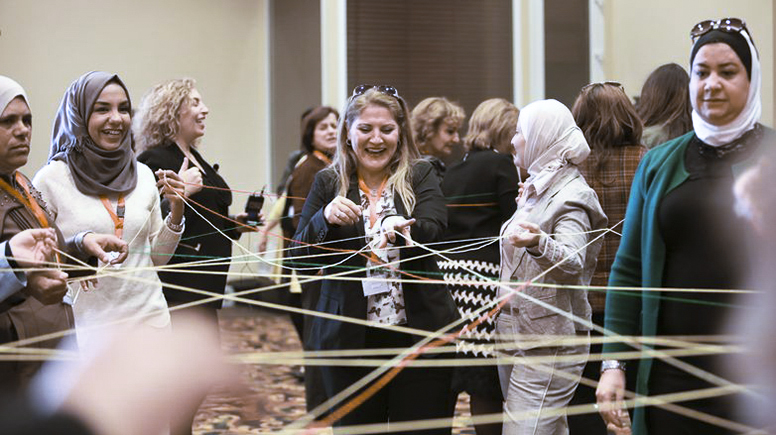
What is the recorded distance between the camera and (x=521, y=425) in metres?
3.32

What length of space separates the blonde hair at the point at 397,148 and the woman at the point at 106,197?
0.70m

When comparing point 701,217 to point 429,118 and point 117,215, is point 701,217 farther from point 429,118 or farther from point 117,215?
point 429,118

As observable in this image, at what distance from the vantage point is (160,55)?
970 centimetres

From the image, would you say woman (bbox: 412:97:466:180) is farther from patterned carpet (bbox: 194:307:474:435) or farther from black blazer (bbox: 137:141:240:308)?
patterned carpet (bbox: 194:307:474:435)

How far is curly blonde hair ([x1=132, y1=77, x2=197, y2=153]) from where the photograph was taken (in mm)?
4496

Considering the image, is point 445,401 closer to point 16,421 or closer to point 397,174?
point 397,174

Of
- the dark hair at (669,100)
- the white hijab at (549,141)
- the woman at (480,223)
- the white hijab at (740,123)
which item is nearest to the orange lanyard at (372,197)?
the white hijab at (549,141)

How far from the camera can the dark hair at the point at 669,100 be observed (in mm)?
4445

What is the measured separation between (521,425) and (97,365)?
1.33 metres

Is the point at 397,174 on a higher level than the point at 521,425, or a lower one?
higher

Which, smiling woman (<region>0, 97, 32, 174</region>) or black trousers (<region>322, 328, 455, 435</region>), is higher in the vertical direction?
smiling woman (<region>0, 97, 32, 174</region>)

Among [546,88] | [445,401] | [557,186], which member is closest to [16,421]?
[445,401]

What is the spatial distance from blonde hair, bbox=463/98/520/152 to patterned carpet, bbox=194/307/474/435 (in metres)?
→ 1.43

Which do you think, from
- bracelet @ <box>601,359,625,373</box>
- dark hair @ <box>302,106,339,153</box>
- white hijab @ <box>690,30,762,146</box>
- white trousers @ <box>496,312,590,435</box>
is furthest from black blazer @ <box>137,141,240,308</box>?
white hijab @ <box>690,30,762,146</box>
